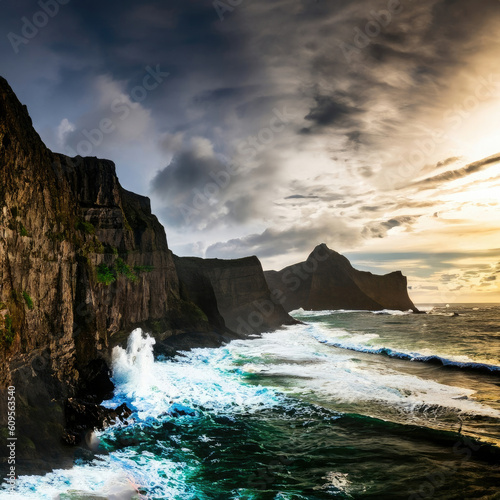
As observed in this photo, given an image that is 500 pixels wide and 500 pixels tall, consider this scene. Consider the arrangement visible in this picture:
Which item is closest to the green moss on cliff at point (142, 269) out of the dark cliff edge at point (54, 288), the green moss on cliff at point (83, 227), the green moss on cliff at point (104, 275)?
the dark cliff edge at point (54, 288)

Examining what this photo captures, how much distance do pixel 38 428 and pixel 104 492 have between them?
3.53 metres

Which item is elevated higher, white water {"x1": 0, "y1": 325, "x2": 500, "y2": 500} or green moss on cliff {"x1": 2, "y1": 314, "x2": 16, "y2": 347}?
green moss on cliff {"x1": 2, "y1": 314, "x2": 16, "y2": 347}

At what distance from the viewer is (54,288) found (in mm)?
13688

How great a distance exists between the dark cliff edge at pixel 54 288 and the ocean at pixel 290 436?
134 cm

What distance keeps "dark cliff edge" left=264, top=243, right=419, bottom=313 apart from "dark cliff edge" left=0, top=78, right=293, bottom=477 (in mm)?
101970

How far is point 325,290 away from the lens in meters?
126

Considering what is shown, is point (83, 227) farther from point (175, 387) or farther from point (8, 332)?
point (175, 387)

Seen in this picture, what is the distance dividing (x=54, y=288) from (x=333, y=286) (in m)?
120

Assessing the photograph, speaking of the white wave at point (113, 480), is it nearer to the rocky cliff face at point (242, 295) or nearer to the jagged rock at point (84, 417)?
the jagged rock at point (84, 417)

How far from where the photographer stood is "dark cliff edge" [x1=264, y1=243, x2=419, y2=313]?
408ft

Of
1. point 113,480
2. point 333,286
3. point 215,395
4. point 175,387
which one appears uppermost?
point 333,286

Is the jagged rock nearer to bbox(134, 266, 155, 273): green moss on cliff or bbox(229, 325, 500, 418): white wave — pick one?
bbox(229, 325, 500, 418): white wave

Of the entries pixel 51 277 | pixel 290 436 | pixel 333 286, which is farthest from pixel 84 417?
pixel 333 286

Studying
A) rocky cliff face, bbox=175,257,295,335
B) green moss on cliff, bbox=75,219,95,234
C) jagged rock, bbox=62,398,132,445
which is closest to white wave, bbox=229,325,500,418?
jagged rock, bbox=62,398,132,445
